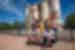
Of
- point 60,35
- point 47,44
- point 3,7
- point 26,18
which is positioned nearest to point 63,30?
point 60,35

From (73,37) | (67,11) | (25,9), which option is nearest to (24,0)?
(25,9)

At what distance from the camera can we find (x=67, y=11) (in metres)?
1.02

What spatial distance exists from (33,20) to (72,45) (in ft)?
1.03

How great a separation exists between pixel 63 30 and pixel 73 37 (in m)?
0.08

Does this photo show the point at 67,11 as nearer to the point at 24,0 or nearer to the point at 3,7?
the point at 24,0

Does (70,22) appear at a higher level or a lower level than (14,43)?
higher

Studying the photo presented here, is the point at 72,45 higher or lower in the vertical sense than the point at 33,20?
lower

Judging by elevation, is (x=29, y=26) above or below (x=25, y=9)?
below

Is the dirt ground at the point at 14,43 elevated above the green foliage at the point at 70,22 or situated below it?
below

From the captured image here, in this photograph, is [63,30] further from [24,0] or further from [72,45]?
[24,0]

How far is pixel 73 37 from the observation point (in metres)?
1.01

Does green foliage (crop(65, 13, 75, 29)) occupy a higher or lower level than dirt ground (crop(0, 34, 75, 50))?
higher

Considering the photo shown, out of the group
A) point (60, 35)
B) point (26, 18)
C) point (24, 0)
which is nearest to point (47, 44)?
point (60, 35)

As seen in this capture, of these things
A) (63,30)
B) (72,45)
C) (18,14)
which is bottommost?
(72,45)
